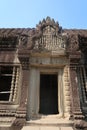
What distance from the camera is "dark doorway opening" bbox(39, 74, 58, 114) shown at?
10328 millimetres

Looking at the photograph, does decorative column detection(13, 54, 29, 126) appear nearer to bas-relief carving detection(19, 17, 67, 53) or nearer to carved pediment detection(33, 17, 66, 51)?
bas-relief carving detection(19, 17, 67, 53)

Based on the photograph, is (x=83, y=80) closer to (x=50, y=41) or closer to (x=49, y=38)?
(x=50, y=41)

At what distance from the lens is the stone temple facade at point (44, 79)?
26.5ft

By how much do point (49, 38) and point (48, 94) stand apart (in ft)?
8.94

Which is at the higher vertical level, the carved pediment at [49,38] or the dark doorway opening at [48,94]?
the carved pediment at [49,38]

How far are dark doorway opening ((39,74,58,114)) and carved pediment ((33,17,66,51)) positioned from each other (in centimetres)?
136

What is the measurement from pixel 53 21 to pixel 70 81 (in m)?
3.33

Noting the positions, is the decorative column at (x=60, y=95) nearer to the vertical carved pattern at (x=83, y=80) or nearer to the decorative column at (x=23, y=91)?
the vertical carved pattern at (x=83, y=80)

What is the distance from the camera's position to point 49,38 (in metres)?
10.1

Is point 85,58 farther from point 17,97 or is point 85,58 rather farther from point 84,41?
point 17,97

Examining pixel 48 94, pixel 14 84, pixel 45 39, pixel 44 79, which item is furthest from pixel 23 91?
pixel 45 39

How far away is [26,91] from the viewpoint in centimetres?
875

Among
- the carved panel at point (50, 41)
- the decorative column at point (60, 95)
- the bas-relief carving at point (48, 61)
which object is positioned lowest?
the decorative column at point (60, 95)

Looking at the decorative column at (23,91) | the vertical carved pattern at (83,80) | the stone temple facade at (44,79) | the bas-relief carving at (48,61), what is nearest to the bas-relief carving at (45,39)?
the stone temple facade at (44,79)
